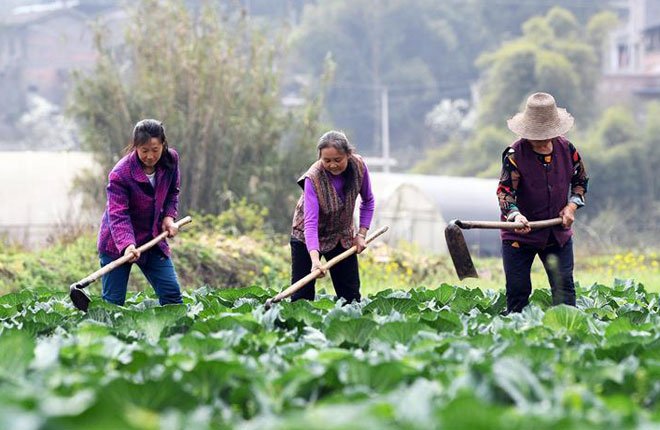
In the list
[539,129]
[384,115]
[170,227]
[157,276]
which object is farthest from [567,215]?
[384,115]

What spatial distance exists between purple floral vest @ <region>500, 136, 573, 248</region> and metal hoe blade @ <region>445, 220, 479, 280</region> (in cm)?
35

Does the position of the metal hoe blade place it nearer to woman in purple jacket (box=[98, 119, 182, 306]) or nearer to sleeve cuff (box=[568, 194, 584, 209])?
sleeve cuff (box=[568, 194, 584, 209])

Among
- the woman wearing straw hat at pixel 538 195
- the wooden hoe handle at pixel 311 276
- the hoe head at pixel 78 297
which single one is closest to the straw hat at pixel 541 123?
the woman wearing straw hat at pixel 538 195

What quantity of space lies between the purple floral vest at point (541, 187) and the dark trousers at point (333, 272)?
3.59 ft

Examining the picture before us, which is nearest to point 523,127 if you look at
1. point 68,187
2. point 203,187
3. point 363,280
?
point 363,280

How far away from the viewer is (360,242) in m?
8.18

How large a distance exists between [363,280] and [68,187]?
5882mm

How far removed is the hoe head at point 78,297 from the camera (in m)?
7.78

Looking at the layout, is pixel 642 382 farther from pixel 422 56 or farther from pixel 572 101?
pixel 422 56

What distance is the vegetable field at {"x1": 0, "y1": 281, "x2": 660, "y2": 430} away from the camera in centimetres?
354

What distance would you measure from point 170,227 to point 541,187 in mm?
2248

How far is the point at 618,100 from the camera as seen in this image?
4872 centimetres

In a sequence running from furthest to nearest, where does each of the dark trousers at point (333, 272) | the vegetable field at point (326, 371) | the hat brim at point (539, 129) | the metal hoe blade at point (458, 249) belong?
the dark trousers at point (333, 272) → the metal hoe blade at point (458, 249) → the hat brim at point (539, 129) → the vegetable field at point (326, 371)

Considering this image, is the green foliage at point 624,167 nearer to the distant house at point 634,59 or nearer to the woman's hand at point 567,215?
the distant house at point 634,59
